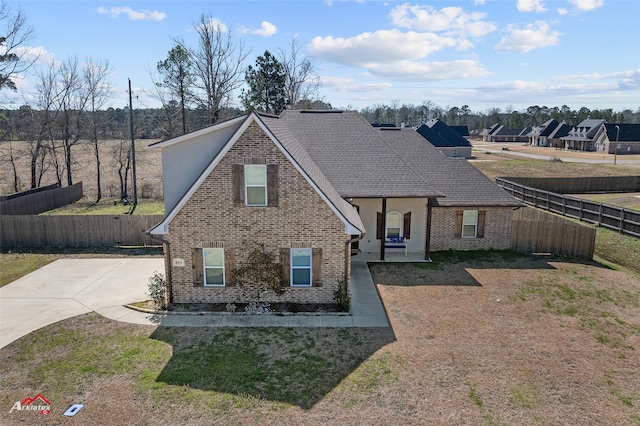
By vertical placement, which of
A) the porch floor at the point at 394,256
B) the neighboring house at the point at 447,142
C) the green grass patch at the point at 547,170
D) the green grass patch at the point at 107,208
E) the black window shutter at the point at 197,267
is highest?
the neighboring house at the point at 447,142

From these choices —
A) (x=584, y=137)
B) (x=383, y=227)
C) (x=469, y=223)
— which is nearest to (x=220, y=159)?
(x=383, y=227)

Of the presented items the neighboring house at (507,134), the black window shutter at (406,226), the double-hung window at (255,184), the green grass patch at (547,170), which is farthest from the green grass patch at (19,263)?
the neighboring house at (507,134)

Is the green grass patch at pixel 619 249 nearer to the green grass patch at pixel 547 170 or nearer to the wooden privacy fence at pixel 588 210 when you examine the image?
the wooden privacy fence at pixel 588 210

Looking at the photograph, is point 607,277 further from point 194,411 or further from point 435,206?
point 194,411

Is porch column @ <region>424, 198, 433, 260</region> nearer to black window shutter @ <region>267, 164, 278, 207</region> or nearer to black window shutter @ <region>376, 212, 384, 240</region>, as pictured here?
black window shutter @ <region>376, 212, 384, 240</region>

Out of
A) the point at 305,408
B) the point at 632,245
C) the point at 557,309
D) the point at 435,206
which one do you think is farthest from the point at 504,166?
the point at 305,408

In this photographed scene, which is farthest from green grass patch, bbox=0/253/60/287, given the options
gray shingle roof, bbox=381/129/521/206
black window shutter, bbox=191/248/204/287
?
gray shingle roof, bbox=381/129/521/206

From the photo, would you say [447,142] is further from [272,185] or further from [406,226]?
[272,185]
